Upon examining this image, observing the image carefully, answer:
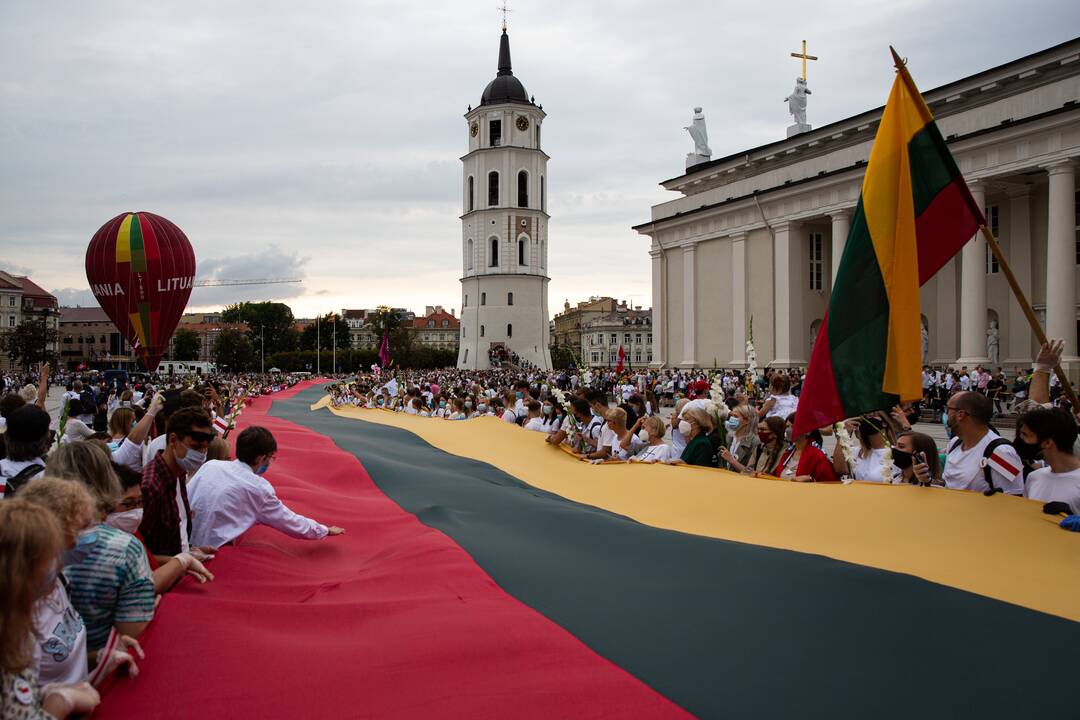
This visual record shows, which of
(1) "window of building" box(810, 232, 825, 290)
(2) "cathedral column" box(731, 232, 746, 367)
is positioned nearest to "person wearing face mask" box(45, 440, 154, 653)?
(2) "cathedral column" box(731, 232, 746, 367)

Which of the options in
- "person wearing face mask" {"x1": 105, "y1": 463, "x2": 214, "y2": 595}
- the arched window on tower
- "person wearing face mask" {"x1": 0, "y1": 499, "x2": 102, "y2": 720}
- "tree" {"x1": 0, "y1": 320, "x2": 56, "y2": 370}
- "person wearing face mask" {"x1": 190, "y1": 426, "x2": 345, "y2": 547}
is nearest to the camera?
"person wearing face mask" {"x1": 0, "y1": 499, "x2": 102, "y2": 720}

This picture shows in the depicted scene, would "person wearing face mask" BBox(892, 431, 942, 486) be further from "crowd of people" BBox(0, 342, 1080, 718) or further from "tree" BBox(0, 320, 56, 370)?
"tree" BBox(0, 320, 56, 370)

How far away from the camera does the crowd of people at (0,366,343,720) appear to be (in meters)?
2.22

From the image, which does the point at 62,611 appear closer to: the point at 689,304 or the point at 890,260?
the point at 890,260

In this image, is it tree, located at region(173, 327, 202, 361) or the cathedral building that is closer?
the cathedral building

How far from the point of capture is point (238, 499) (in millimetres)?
4773

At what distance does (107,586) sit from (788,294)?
36.6 meters

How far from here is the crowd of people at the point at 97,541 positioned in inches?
87.5

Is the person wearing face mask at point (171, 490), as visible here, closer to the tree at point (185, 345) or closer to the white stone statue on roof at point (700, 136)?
the white stone statue on roof at point (700, 136)

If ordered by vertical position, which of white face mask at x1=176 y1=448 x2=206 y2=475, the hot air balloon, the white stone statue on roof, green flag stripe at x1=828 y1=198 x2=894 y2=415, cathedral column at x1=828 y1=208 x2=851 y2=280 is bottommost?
white face mask at x1=176 y1=448 x2=206 y2=475

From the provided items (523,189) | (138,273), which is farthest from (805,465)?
(523,189)

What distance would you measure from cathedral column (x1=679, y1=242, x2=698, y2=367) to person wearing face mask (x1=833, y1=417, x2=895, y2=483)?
118 ft

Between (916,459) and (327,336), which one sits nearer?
(916,459)

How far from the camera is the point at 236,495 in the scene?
4.78m
